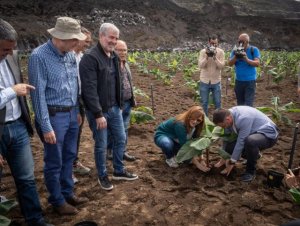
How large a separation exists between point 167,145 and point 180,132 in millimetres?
286

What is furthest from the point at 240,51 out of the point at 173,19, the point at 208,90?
the point at 173,19

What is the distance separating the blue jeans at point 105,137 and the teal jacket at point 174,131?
0.77 metres

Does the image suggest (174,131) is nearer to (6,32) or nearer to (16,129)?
(16,129)

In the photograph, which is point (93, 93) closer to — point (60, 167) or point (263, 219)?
point (60, 167)

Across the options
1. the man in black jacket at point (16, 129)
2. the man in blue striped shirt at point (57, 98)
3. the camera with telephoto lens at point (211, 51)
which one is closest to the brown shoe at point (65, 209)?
the man in blue striped shirt at point (57, 98)

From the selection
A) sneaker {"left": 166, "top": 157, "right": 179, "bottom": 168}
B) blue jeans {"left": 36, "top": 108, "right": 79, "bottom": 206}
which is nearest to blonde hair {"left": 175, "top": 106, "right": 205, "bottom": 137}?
sneaker {"left": 166, "top": 157, "right": 179, "bottom": 168}

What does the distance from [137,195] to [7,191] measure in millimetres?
1517

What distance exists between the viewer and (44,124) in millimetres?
2881

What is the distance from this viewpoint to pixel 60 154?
3.09 metres

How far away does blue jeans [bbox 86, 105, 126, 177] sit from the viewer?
361 cm

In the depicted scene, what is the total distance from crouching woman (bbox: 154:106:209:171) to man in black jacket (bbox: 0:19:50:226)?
1958 mm

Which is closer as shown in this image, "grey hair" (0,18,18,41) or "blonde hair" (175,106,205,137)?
"grey hair" (0,18,18,41)

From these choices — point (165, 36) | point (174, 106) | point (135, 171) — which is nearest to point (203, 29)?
point (165, 36)

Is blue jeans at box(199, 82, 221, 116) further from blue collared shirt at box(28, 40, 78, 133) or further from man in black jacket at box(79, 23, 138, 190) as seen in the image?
blue collared shirt at box(28, 40, 78, 133)
